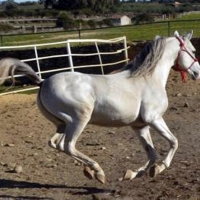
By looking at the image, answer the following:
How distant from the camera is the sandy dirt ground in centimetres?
678

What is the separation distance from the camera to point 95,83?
678 centimetres

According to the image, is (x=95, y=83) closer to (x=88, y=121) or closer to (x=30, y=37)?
(x=88, y=121)

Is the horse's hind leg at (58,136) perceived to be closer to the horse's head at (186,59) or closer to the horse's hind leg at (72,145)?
the horse's hind leg at (72,145)

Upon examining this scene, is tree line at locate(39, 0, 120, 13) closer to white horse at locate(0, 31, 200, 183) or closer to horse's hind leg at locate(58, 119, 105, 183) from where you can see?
white horse at locate(0, 31, 200, 183)

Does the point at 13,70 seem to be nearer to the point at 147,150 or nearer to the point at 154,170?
the point at 147,150

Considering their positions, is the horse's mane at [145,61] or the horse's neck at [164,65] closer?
the horse's mane at [145,61]

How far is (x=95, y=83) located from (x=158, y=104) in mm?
724

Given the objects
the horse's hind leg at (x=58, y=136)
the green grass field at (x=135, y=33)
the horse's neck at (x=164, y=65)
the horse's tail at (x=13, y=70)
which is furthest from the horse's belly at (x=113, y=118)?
the green grass field at (x=135, y=33)

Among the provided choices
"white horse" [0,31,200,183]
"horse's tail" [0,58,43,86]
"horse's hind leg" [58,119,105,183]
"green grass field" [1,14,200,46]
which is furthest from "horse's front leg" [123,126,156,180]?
"green grass field" [1,14,200,46]

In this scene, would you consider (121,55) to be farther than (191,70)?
Yes

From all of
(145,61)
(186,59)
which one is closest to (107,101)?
(145,61)

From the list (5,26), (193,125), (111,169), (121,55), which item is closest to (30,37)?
(5,26)

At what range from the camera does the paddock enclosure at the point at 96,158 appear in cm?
679

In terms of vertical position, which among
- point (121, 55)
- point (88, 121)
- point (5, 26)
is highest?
point (88, 121)
